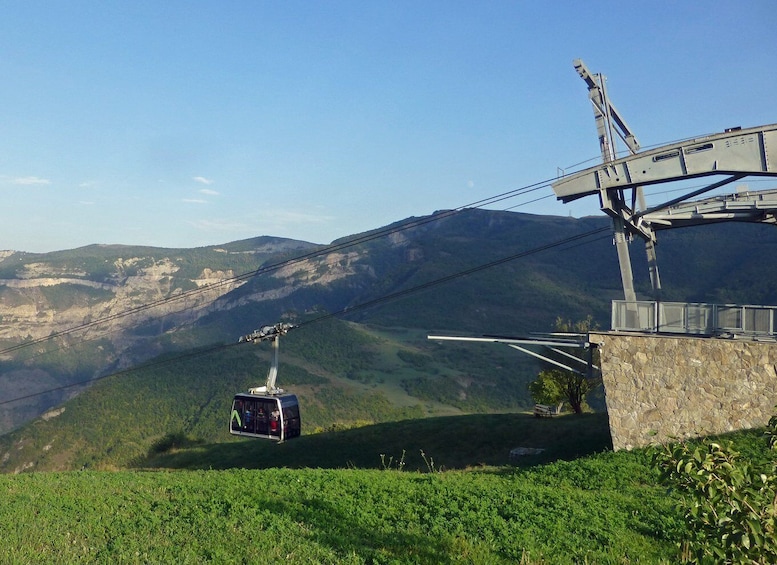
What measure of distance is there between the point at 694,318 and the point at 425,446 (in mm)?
17772

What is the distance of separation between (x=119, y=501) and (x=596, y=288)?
16946 centimetres

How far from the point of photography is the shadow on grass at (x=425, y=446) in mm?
28750

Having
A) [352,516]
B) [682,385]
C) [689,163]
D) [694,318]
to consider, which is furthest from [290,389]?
[352,516]

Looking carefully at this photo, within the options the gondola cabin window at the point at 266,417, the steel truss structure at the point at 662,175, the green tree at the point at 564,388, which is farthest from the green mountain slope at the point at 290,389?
the steel truss structure at the point at 662,175

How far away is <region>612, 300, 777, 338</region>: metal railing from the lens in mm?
20359

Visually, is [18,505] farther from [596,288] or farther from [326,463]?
[596,288]

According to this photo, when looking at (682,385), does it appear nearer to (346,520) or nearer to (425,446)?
(346,520)

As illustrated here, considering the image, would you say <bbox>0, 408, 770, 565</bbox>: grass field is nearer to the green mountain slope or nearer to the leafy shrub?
the leafy shrub

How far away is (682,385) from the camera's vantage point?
20.4 meters

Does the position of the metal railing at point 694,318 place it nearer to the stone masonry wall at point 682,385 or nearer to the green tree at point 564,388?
the stone masonry wall at point 682,385

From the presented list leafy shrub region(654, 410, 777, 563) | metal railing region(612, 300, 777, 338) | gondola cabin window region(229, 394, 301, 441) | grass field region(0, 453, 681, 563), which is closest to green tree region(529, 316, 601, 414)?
gondola cabin window region(229, 394, 301, 441)

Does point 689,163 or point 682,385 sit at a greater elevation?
point 689,163

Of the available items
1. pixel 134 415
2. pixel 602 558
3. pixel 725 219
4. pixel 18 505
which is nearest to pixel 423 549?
pixel 602 558

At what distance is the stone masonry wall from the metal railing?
2.21 ft
